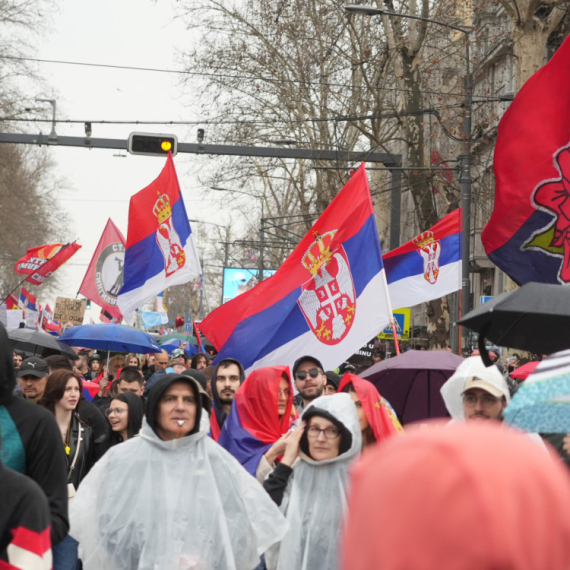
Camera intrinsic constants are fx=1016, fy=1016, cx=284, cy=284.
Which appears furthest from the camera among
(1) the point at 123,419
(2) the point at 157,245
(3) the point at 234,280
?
(3) the point at 234,280

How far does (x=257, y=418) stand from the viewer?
636cm

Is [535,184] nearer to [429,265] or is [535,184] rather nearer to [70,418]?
[70,418]

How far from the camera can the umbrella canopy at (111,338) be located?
13.7 meters

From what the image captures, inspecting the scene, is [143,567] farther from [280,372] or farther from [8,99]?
[8,99]

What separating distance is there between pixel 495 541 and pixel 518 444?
0.10m

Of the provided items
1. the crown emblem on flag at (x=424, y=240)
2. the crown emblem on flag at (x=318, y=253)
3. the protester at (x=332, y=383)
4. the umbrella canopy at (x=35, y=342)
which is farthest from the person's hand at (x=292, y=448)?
the umbrella canopy at (x=35, y=342)

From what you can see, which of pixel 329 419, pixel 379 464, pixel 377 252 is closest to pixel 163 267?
pixel 377 252

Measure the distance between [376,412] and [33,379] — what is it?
3.40 m

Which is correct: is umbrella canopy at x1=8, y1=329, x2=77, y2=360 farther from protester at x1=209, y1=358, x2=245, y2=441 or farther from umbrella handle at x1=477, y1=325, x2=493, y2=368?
umbrella handle at x1=477, y1=325, x2=493, y2=368

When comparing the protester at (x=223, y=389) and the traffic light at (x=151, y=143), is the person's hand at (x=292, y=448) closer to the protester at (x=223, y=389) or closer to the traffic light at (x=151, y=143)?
the protester at (x=223, y=389)

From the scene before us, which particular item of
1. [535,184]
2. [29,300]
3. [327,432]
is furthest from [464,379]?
[29,300]

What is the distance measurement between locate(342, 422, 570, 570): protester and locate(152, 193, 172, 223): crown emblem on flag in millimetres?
12048

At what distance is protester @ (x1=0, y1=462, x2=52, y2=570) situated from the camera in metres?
2.56

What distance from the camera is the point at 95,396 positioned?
10.3 meters
